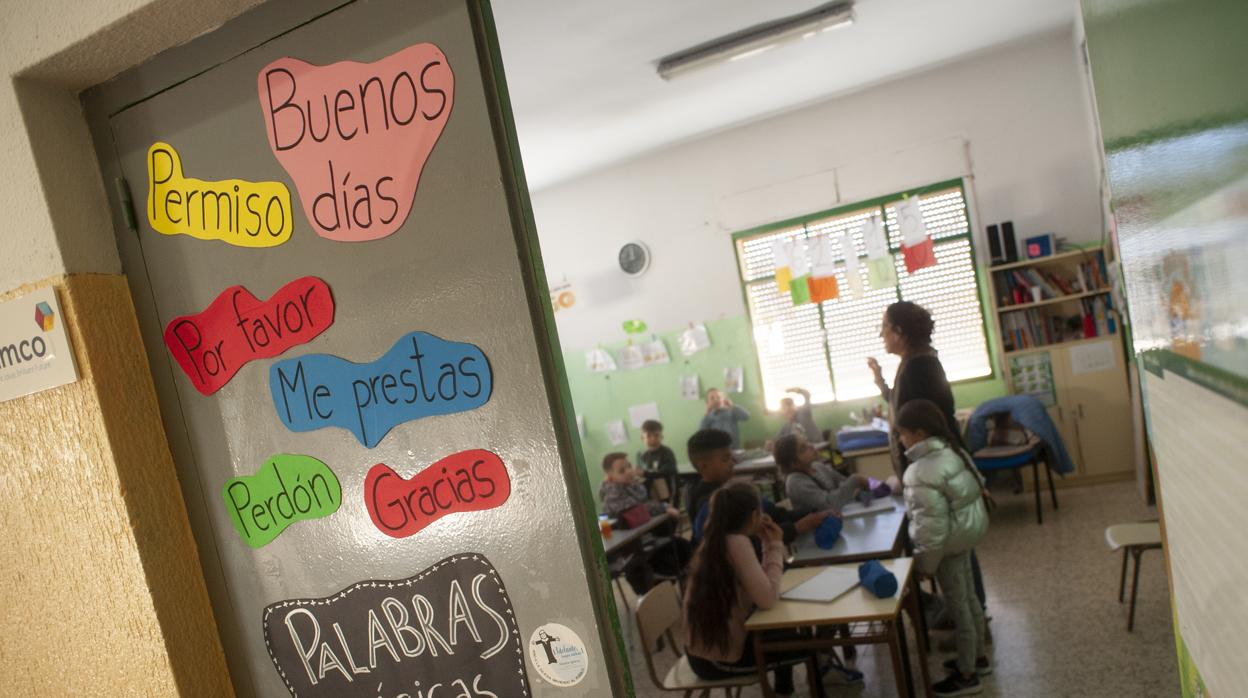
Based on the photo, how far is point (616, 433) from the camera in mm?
8484

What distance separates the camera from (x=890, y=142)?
23.3 ft

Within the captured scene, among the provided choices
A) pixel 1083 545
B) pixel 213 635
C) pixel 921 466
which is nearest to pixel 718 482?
pixel 921 466

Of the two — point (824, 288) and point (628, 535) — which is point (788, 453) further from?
point (824, 288)

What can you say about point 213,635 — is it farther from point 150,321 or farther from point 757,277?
point 757,277

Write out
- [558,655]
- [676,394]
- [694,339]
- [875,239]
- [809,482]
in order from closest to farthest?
1. [558,655]
2. [809,482]
3. [875,239]
4. [694,339]
5. [676,394]

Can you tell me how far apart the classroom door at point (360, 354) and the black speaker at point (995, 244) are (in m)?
6.25

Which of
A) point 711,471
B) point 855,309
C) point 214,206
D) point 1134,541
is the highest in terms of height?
point 214,206

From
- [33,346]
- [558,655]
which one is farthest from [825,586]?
[33,346]

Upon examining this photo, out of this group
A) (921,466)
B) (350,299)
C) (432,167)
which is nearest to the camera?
(432,167)

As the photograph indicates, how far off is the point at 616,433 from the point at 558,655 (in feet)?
23.7

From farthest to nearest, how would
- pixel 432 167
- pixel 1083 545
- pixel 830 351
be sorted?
pixel 830 351 → pixel 1083 545 → pixel 432 167

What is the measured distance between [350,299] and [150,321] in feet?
1.65

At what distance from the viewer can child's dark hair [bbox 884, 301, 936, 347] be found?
12.4 ft

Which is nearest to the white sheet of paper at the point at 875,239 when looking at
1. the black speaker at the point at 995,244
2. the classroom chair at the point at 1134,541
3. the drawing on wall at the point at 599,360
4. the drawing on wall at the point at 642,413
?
the black speaker at the point at 995,244
